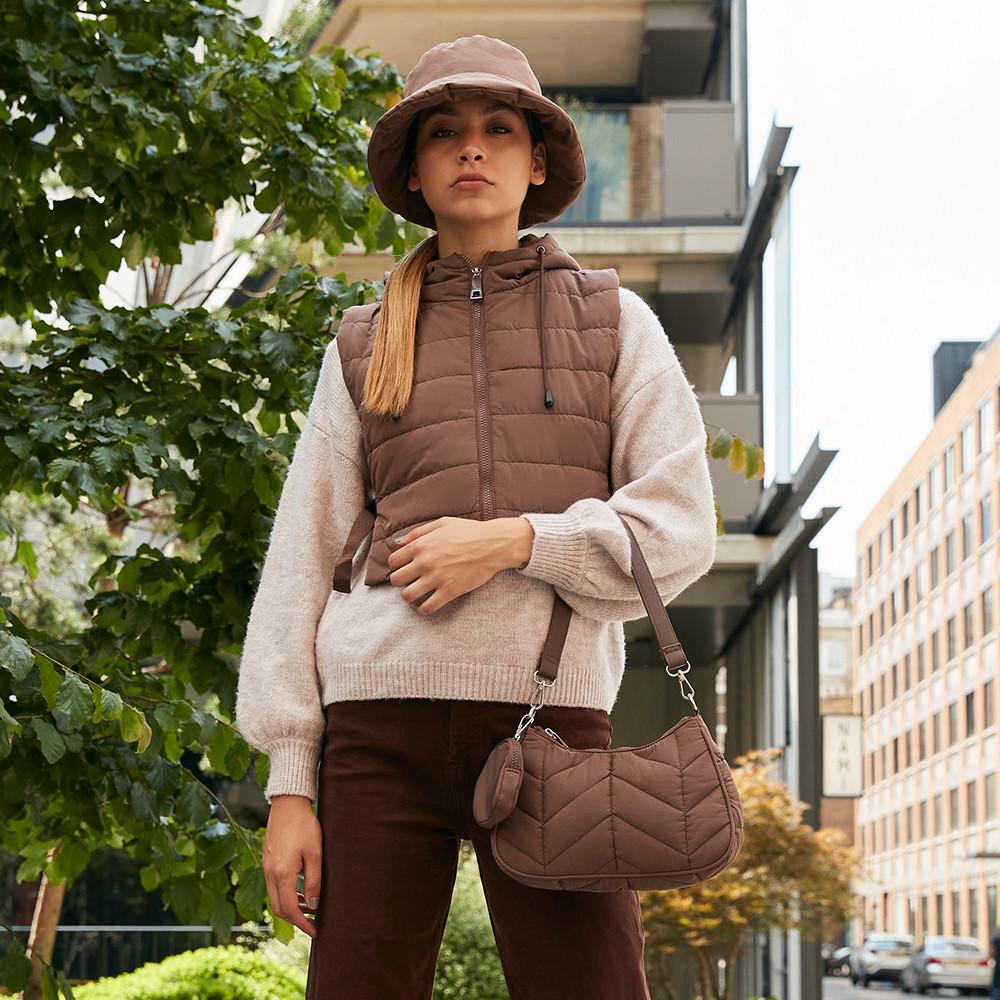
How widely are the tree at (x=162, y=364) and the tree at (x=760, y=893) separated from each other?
10.4m

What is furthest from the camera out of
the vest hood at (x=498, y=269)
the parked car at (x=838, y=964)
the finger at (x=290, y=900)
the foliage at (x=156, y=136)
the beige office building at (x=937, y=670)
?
the parked car at (x=838, y=964)

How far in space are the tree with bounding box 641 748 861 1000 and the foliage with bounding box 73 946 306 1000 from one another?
5980mm

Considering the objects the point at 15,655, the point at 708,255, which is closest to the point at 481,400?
the point at 15,655

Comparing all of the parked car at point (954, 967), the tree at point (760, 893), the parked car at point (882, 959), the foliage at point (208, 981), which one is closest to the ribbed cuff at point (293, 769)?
the foliage at point (208, 981)

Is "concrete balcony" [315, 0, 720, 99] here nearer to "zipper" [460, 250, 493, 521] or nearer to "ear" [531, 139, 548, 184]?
"ear" [531, 139, 548, 184]

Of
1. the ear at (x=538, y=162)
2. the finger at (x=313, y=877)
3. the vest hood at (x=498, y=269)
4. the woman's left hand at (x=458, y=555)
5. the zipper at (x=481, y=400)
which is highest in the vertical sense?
the ear at (x=538, y=162)

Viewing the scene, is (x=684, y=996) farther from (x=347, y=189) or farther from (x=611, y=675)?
(x=611, y=675)

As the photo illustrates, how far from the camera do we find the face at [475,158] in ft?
7.72

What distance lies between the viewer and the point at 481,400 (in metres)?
2.22

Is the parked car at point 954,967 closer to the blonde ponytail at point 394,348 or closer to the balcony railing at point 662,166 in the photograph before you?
the balcony railing at point 662,166

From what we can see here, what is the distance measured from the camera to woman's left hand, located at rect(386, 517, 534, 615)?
2080 millimetres

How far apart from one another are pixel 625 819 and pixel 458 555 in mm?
390

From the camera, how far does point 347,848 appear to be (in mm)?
2131

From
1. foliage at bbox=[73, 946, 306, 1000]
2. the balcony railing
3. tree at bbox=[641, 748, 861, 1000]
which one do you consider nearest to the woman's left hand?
foliage at bbox=[73, 946, 306, 1000]
